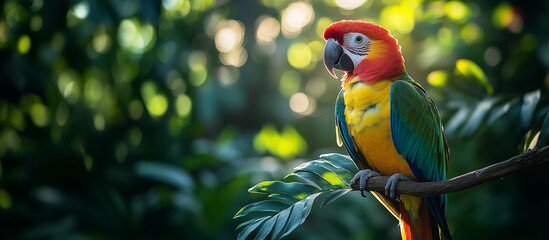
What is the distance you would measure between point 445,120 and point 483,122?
0.63 ft

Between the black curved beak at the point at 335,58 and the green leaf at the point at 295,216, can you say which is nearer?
the green leaf at the point at 295,216

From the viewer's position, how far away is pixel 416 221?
0.69 meters

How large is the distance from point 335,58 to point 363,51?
45 millimetres

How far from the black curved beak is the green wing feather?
0.08m

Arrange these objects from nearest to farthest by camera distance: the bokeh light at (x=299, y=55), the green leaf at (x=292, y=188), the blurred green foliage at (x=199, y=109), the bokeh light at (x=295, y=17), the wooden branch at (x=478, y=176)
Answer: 1. the wooden branch at (x=478, y=176)
2. the green leaf at (x=292, y=188)
3. the blurred green foliage at (x=199, y=109)
4. the bokeh light at (x=295, y=17)
5. the bokeh light at (x=299, y=55)

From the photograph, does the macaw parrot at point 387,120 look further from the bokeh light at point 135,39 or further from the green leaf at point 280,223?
the bokeh light at point 135,39

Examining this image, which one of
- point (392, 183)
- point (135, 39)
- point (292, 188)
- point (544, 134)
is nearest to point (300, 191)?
point (292, 188)

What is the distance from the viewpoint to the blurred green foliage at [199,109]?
73.4 inches

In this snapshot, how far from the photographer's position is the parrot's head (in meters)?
0.62

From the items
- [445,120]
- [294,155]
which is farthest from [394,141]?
[294,155]

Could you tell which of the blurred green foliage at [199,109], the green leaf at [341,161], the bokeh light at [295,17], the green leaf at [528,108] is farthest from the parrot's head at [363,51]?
the bokeh light at [295,17]

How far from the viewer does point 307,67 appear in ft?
8.07

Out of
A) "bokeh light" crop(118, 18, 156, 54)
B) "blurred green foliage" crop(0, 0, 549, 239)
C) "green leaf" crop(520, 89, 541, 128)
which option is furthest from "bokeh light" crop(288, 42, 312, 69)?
"green leaf" crop(520, 89, 541, 128)

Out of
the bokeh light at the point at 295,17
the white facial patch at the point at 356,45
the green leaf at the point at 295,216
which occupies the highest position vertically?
the bokeh light at the point at 295,17
